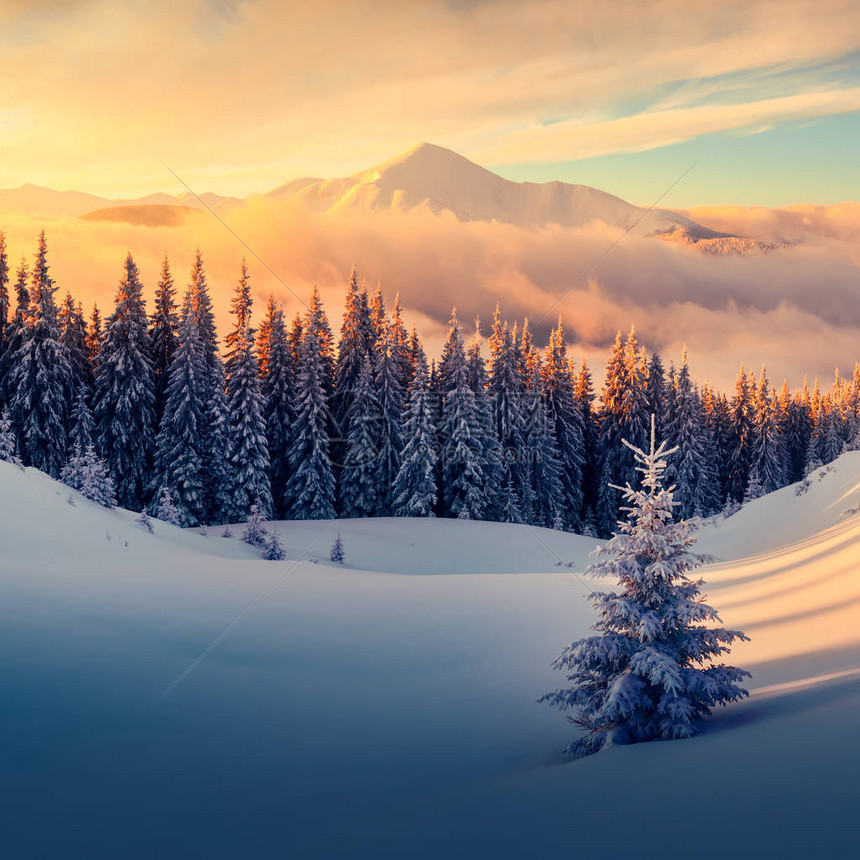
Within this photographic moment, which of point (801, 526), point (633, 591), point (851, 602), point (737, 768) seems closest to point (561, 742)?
point (633, 591)

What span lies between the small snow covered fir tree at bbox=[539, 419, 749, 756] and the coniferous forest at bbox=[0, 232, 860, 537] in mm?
32336

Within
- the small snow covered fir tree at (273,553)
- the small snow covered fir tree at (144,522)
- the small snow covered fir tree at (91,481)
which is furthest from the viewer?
the small snow covered fir tree at (273,553)

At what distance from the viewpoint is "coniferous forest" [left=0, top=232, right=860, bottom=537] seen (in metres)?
42.7

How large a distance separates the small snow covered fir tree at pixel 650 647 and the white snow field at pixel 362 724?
0.31 m

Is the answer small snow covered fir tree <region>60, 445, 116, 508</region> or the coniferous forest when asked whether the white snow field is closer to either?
small snow covered fir tree <region>60, 445, 116, 508</region>

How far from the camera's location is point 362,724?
7418mm

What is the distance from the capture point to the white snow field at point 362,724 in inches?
183

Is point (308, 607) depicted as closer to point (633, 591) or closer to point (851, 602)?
point (633, 591)

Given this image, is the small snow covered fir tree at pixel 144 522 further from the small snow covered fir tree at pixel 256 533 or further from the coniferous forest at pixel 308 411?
the coniferous forest at pixel 308 411

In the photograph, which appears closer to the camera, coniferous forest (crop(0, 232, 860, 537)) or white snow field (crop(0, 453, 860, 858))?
white snow field (crop(0, 453, 860, 858))

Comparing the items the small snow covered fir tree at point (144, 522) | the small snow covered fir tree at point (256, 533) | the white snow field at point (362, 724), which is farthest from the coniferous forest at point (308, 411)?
the white snow field at point (362, 724)

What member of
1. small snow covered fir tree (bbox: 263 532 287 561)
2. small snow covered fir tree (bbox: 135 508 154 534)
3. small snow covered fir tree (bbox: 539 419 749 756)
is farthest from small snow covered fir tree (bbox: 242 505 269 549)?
small snow covered fir tree (bbox: 539 419 749 756)

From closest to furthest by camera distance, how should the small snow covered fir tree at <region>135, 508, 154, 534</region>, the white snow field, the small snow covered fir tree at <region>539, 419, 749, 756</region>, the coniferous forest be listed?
the white snow field < the small snow covered fir tree at <region>539, 419, 749, 756</region> < the small snow covered fir tree at <region>135, 508, 154, 534</region> < the coniferous forest

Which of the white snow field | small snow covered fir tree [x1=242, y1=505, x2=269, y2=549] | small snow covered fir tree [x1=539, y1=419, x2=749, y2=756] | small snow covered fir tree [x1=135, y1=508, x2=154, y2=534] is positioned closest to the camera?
the white snow field
